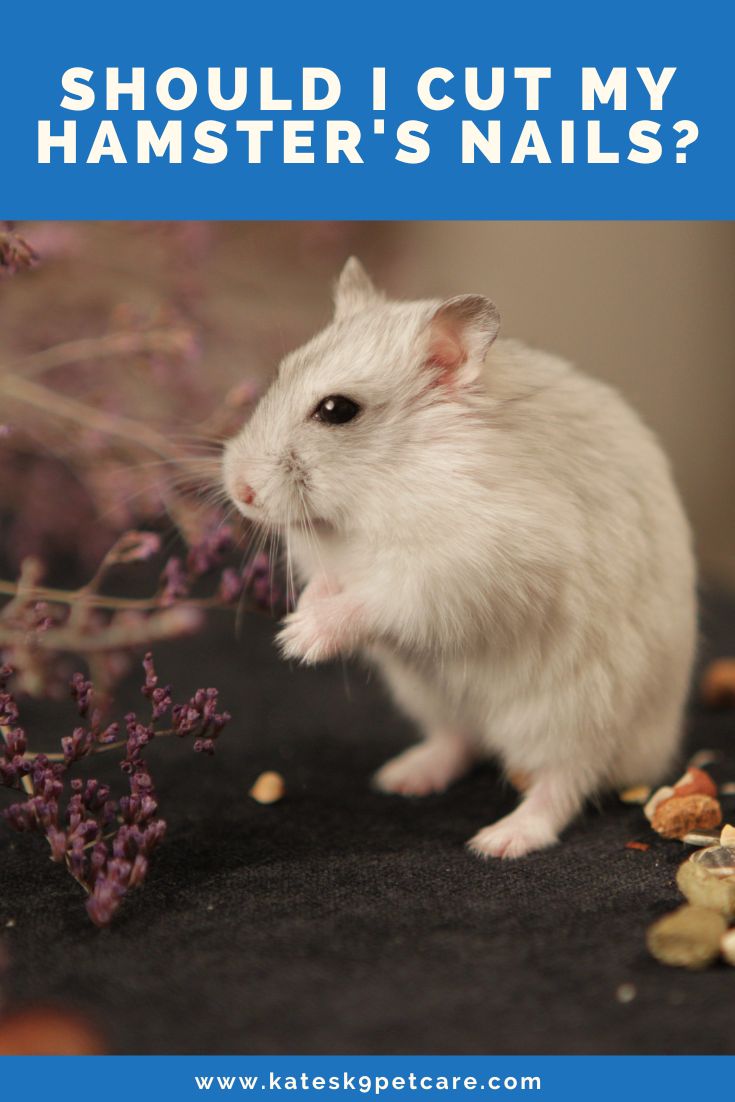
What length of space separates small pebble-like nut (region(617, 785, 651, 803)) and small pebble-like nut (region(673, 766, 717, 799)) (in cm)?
6

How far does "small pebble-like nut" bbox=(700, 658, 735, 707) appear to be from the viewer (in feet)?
8.21

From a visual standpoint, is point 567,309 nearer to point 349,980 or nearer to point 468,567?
point 468,567

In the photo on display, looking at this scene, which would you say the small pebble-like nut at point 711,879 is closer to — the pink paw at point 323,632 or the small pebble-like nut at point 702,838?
the small pebble-like nut at point 702,838

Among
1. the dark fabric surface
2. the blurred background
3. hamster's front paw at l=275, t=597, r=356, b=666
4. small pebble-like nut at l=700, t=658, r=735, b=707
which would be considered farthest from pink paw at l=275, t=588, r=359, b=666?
small pebble-like nut at l=700, t=658, r=735, b=707

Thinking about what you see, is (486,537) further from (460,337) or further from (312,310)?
(312,310)

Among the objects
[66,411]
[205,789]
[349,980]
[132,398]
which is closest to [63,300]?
[132,398]

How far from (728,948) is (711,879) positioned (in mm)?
145

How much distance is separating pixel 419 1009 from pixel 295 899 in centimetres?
34

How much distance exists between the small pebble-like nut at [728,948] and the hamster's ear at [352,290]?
3.90 feet

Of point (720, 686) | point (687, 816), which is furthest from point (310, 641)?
point (720, 686)

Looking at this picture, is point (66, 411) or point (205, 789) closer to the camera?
point (205, 789)

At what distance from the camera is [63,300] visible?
3010 mm

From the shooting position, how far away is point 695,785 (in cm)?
189

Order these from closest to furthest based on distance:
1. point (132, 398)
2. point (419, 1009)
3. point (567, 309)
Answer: point (419, 1009)
point (132, 398)
point (567, 309)
